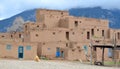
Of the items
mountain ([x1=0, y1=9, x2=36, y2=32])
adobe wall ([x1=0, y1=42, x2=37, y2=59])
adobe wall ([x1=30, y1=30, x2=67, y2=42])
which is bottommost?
adobe wall ([x1=0, y1=42, x2=37, y2=59])

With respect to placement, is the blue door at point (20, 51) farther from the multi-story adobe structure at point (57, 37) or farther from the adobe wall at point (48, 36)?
the adobe wall at point (48, 36)

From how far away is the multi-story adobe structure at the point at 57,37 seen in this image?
5967 centimetres

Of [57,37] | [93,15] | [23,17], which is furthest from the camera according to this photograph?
[23,17]

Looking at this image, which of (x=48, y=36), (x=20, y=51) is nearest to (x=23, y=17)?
(x=48, y=36)

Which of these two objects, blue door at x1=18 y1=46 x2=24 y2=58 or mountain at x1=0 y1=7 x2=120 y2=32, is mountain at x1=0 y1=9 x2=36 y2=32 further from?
blue door at x1=18 y1=46 x2=24 y2=58

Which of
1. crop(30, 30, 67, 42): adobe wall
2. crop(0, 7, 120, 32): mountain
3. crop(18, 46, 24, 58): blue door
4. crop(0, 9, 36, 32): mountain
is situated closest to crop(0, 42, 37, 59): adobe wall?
crop(18, 46, 24, 58): blue door

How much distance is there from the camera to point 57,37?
6619cm

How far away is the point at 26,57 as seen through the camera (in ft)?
196

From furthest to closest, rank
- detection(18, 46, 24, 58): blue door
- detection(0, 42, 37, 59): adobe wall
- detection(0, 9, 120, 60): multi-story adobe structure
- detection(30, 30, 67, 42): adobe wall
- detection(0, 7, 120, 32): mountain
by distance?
detection(0, 7, 120, 32): mountain, detection(30, 30, 67, 42): adobe wall, detection(0, 9, 120, 60): multi-story adobe structure, detection(18, 46, 24, 58): blue door, detection(0, 42, 37, 59): adobe wall

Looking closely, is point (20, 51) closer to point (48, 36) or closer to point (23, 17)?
point (48, 36)

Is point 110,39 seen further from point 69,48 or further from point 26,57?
point 26,57

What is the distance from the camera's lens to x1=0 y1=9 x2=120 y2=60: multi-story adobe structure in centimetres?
5967

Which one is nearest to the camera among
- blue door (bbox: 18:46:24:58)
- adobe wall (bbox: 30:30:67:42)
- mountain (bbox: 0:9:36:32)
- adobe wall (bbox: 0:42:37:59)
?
adobe wall (bbox: 0:42:37:59)

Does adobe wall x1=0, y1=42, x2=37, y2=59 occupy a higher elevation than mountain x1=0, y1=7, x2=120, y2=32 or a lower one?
lower
